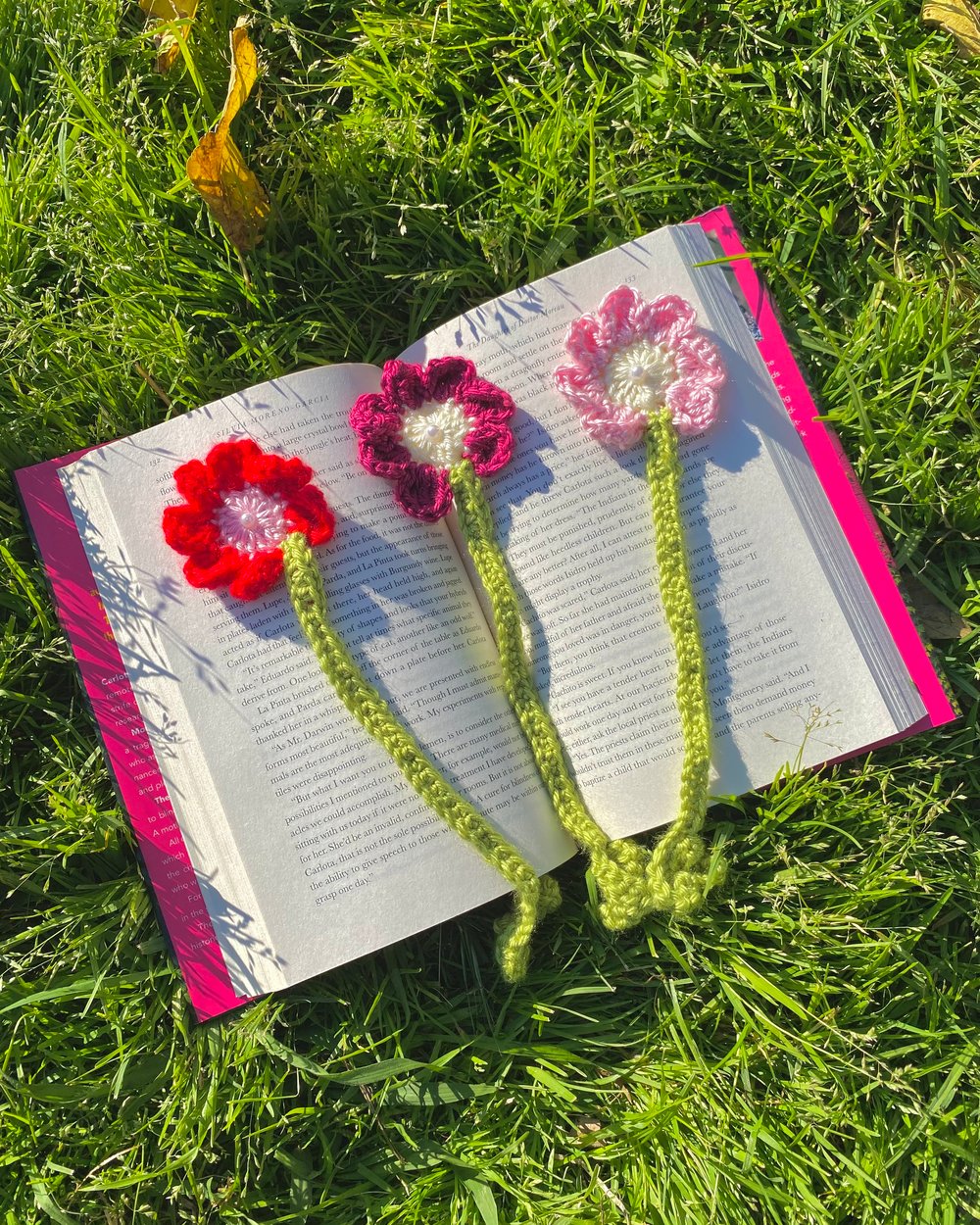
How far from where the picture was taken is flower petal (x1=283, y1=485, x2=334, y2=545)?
4.29 ft

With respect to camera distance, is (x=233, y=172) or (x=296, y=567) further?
(x=233, y=172)

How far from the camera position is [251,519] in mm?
1311

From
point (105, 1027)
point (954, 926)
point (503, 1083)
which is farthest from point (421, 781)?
point (954, 926)

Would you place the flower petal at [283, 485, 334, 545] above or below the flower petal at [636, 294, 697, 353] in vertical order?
below

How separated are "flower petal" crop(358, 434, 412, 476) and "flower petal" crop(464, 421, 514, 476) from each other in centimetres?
10

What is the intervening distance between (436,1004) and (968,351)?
1.28 metres

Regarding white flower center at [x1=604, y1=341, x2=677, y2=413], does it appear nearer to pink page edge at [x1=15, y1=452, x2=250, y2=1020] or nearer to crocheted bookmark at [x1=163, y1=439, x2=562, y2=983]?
crocheted bookmark at [x1=163, y1=439, x2=562, y2=983]

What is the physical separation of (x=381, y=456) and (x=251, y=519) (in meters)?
0.21

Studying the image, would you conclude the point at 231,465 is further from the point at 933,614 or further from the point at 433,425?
the point at 933,614

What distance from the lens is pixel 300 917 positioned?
1.28 m

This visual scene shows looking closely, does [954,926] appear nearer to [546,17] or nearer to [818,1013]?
[818,1013]

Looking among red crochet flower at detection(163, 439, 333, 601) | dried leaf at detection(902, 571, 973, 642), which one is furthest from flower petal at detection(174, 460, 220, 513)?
dried leaf at detection(902, 571, 973, 642)

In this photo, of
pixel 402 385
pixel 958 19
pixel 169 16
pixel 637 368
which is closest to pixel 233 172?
pixel 169 16

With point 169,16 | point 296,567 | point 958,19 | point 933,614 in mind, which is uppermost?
point 169,16
